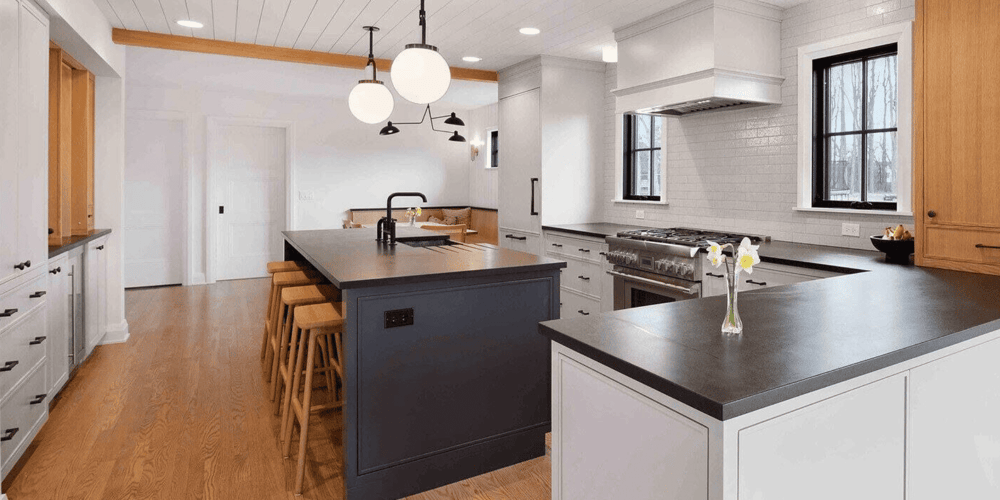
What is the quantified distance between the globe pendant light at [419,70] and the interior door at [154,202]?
19.8ft

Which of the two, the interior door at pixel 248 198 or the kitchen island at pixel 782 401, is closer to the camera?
the kitchen island at pixel 782 401

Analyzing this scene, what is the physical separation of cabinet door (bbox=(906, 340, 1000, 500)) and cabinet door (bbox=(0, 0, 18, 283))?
3320mm

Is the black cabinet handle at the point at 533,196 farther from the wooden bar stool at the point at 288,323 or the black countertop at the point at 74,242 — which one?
the black countertop at the point at 74,242

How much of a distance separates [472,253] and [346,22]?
2.49m

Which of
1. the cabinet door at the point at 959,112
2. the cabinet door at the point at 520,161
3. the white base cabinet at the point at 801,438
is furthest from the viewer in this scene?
the cabinet door at the point at 520,161

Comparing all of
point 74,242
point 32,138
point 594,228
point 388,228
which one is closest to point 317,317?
point 388,228

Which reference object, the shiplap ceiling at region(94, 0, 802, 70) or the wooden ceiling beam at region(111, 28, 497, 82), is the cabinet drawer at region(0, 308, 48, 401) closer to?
the shiplap ceiling at region(94, 0, 802, 70)

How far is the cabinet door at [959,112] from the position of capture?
8.15 ft

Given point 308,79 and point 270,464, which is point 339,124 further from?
point 270,464

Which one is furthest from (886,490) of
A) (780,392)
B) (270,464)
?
(270,464)

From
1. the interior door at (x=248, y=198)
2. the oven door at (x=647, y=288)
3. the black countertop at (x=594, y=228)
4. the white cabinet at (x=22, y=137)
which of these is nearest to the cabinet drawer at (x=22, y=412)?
the white cabinet at (x=22, y=137)

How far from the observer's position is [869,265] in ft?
9.69

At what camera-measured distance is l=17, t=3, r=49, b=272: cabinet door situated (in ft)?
9.11

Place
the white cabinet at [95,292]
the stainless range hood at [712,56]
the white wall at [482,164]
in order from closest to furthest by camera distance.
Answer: the stainless range hood at [712,56] → the white cabinet at [95,292] → the white wall at [482,164]
